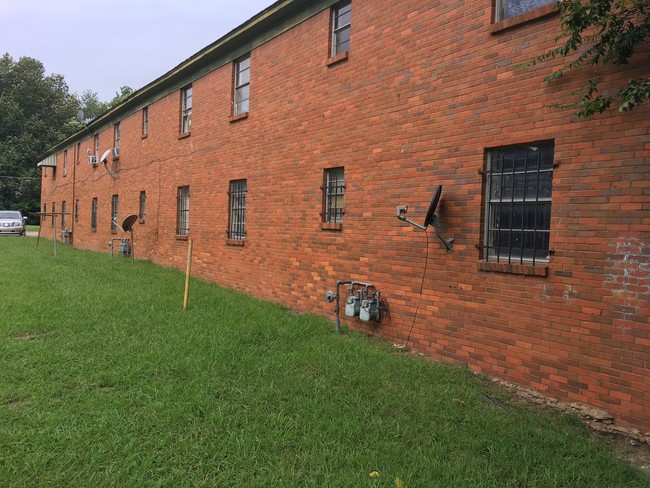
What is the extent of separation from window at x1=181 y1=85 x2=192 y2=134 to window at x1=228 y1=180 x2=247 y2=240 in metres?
3.46

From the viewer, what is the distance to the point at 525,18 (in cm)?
472

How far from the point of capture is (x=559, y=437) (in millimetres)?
→ 3629

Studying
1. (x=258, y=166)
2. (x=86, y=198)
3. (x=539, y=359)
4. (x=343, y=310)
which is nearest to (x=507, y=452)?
(x=539, y=359)

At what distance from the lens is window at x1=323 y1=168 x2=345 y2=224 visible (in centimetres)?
725

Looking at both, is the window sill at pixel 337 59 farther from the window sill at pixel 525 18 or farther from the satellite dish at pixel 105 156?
the satellite dish at pixel 105 156

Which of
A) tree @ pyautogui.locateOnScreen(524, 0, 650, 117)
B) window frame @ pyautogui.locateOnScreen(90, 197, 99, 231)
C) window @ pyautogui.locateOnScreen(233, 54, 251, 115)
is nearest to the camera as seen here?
tree @ pyautogui.locateOnScreen(524, 0, 650, 117)

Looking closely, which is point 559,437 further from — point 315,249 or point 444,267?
point 315,249

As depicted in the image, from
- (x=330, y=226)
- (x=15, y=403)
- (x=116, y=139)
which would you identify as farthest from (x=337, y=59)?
(x=116, y=139)

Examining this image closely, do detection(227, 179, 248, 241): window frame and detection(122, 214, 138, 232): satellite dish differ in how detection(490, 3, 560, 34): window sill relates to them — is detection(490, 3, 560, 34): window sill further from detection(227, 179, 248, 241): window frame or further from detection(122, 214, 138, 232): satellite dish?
detection(122, 214, 138, 232): satellite dish

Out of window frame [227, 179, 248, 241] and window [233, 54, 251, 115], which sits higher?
window [233, 54, 251, 115]

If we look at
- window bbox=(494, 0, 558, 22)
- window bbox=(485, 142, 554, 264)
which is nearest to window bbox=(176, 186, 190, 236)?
window bbox=(485, 142, 554, 264)

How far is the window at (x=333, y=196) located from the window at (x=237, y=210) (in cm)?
284

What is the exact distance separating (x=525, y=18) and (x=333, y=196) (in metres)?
3.61

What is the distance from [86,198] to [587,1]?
2212 centimetres
